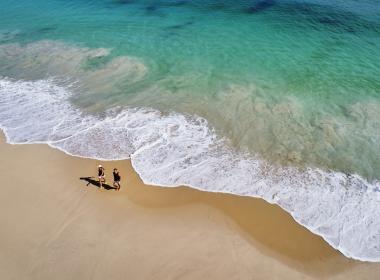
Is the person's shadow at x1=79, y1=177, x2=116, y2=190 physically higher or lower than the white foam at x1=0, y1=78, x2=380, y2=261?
lower

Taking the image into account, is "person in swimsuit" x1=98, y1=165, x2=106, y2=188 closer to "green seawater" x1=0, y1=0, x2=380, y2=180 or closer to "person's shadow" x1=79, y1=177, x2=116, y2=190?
"person's shadow" x1=79, y1=177, x2=116, y2=190

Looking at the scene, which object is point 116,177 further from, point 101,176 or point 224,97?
point 224,97

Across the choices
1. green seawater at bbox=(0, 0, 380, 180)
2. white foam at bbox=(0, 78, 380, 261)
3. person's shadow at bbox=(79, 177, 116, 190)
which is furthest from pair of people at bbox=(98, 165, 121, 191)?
green seawater at bbox=(0, 0, 380, 180)

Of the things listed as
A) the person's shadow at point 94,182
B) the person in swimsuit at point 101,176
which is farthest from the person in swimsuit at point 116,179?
the person in swimsuit at point 101,176

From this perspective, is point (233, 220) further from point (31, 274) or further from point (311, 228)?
point (31, 274)

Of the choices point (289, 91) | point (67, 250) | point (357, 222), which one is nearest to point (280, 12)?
point (289, 91)
